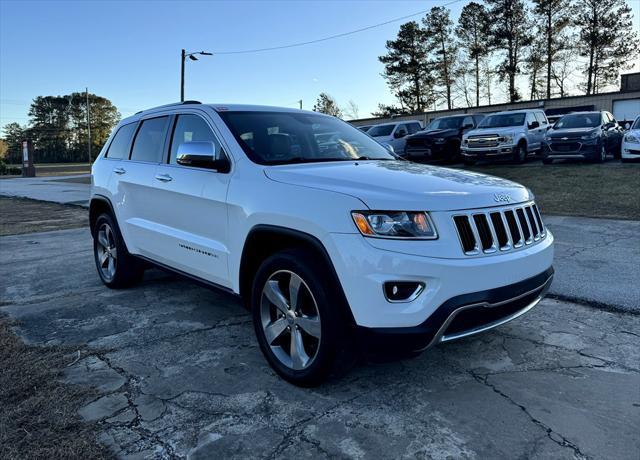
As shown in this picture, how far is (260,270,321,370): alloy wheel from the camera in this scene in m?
2.99

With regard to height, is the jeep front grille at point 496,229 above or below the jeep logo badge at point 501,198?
below

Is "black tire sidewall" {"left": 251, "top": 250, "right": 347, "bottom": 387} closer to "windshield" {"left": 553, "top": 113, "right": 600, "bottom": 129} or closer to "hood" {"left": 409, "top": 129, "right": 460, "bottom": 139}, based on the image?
"hood" {"left": 409, "top": 129, "right": 460, "bottom": 139}

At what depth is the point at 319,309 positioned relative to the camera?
2.82 m

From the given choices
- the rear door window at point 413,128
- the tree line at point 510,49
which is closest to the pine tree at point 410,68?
the tree line at point 510,49

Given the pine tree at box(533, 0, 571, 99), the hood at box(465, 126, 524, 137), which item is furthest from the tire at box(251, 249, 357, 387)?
the pine tree at box(533, 0, 571, 99)

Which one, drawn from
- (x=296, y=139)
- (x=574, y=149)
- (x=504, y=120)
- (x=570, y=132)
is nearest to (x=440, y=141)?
(x=504, y=120)

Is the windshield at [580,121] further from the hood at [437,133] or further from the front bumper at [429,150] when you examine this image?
the front bumper at [429,150]

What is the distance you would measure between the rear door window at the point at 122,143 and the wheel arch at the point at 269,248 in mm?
2379

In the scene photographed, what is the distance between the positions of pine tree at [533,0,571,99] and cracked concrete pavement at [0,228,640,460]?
141 ft

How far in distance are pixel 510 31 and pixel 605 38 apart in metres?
7.21

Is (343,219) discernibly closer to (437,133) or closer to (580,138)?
(580,138)

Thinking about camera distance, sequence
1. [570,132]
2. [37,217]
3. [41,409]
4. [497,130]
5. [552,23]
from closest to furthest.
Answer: [41,409]
[37,217]
[570,132]
[497,130]
[552,23]

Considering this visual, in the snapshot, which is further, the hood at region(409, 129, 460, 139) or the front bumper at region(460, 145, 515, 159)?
the hood at region(409, 129, 460, 139)

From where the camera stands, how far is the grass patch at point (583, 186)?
9727 mm
